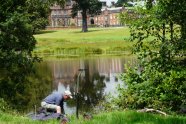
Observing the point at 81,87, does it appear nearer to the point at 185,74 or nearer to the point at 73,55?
the point at 185,74

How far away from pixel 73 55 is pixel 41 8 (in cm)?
4228

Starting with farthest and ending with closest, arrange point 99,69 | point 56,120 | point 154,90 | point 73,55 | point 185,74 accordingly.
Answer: point 73,55 → point 99,69 → point 154,90 → point 185,74 → point 56,120

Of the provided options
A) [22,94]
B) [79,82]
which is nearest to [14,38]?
[22,94]

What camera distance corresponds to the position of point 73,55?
71.7 metres

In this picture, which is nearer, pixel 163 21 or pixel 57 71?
pixel 163 21

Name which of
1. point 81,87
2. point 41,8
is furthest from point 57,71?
point 41,8

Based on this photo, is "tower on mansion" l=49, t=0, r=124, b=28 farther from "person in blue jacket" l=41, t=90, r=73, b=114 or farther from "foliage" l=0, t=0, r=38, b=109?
"person in blue jacket" l=41, t=90, r=73, b=114

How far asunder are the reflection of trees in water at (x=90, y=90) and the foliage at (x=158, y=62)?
7132mm

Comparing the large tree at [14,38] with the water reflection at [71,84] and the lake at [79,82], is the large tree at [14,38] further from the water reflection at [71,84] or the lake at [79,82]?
the lake at [79,82]

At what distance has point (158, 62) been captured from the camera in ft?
54.6

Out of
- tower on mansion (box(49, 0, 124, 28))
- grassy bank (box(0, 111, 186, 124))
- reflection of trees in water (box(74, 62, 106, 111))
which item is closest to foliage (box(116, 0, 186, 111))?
grassy bank (box(0, 111, 186, 124))

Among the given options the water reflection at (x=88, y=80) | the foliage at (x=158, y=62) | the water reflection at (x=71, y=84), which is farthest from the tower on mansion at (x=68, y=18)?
the foliage at (x=158, y=62)

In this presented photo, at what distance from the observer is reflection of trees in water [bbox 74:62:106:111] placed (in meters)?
26.8

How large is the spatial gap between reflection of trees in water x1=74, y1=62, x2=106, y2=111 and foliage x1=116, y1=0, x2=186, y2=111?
713 cm
